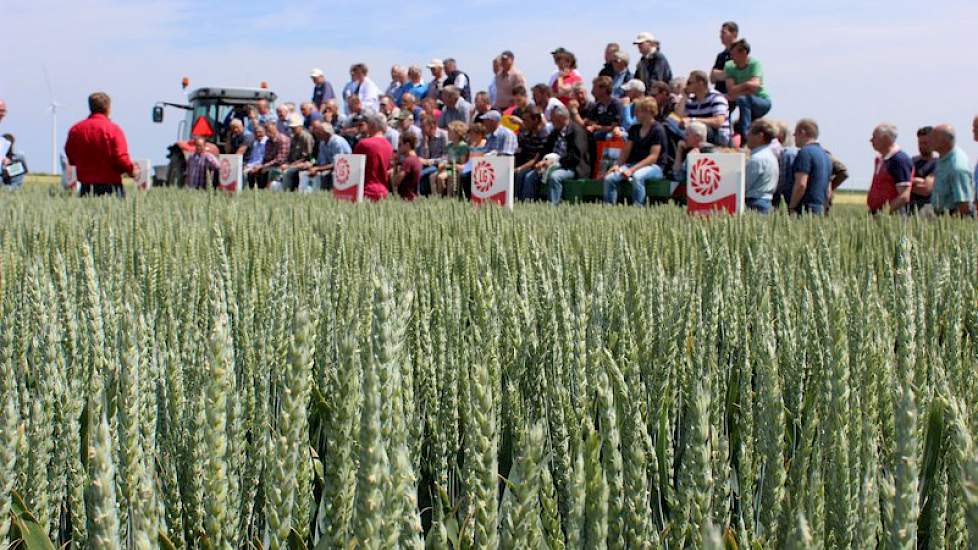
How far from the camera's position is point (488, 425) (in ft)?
2.56

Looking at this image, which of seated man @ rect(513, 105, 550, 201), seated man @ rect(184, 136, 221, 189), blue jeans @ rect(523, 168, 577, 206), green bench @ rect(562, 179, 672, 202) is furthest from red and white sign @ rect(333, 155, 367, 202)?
seated man @ rect(184, 136, 221, 189)

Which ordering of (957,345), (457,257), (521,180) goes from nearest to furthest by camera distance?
1. (957,345)
2. (457,257)
3. (521,180)

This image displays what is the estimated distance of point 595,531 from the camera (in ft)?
2.59

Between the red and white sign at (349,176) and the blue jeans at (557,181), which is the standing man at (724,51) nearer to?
the blue jeans at (557,181)

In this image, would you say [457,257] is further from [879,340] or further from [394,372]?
[394,372]

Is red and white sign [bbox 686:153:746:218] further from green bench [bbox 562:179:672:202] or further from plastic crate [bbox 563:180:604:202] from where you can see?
plastic crate [bbox 563:180:604:202]

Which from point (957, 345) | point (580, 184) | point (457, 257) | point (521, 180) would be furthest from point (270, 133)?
point (957, 345)

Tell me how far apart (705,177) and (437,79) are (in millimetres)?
6806

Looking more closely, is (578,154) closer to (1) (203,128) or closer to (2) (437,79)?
(2) (437,79)

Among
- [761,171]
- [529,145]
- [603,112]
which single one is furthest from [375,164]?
[761,171]

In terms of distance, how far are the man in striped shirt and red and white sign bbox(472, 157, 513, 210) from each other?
1791mm

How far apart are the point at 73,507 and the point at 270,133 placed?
43.5ft

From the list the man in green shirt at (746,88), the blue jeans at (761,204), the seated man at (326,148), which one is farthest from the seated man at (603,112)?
the seated man at (326,148)

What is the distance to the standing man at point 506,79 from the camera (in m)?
11.5
